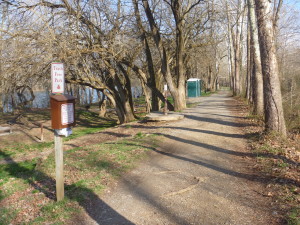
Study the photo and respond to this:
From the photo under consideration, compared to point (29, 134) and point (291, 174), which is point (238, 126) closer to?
point (291, 174)

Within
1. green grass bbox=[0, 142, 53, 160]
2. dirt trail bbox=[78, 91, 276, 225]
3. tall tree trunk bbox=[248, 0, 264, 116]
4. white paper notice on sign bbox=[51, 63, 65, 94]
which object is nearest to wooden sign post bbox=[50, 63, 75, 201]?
white paper notice on sign bbox=[51, 63, 65, 94]

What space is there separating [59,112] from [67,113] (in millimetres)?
155

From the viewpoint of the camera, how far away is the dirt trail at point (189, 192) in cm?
393

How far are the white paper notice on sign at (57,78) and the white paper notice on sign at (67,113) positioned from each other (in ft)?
0.83

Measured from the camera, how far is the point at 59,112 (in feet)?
14.4

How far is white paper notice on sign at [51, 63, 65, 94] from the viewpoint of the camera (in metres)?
4.33

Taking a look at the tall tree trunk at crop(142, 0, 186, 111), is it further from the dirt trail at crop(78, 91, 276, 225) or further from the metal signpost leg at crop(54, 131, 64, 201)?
the metal signpost leg at crop(54, 131, 64, 201)

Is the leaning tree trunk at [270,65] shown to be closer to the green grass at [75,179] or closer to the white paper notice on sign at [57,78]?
the green grass at [75,179]

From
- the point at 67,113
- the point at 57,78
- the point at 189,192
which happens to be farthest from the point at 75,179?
the point at 189,192

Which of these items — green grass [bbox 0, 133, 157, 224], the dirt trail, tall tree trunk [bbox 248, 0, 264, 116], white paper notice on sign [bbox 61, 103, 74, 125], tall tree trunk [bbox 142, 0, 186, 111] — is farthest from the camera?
tall tree trunk [bbox 142, 0, 186, 111]

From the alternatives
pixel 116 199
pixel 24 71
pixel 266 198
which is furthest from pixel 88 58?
pixel 266 198

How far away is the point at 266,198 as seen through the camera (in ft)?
14.4

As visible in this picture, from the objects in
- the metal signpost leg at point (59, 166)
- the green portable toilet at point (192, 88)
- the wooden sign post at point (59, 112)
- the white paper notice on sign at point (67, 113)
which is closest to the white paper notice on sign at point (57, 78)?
the wooden sign post at point (59, 112)

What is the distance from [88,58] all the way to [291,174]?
11.3 meters
